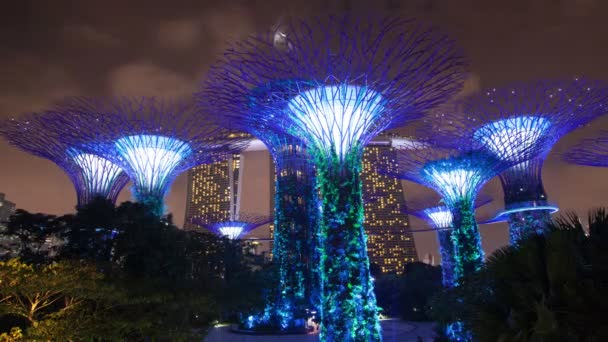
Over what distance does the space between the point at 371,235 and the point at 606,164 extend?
78791 millimetres

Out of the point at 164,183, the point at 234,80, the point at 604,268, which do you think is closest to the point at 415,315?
the point at 164,183

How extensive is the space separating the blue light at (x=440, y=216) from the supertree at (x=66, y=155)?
2696 cm

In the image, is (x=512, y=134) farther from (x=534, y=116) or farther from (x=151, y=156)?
(x=151, y=156)

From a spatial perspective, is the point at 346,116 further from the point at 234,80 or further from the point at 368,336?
the point at 368,336

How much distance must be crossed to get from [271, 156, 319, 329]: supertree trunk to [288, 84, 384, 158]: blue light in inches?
458

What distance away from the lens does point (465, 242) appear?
77.3 feet

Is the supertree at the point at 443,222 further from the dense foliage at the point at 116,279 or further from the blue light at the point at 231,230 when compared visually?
the dense foliage at the point at 116,279

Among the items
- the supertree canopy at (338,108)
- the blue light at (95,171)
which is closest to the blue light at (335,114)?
the supertree canopy at (338,108)

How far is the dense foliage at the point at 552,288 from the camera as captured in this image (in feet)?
13.6

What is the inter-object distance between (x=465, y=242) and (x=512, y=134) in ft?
24.0

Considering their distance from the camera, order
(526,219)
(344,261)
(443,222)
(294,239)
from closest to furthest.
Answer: (344,261) → (294,239) → (526,219) → (443,222)

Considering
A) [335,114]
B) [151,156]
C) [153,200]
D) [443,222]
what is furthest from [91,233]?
[443,222]

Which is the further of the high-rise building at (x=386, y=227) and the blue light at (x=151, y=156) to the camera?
the high-rise building at (x=386, y=227)

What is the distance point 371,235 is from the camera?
329 ft
